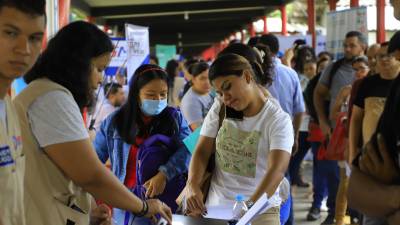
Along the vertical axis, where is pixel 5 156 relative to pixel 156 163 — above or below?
above

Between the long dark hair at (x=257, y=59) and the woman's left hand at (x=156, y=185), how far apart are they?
0.77m

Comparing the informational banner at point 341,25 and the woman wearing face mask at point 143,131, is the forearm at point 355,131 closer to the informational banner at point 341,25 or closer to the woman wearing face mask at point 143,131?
the woman wearing face mask at point 143,131

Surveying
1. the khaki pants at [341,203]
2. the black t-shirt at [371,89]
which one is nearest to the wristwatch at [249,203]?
the black t-shirt at [371,89]

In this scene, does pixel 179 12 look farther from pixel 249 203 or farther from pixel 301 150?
pixel 249 203

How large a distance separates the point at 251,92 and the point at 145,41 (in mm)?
5266

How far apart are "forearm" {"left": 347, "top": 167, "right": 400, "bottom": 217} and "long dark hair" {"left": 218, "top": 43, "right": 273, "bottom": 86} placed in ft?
4.06

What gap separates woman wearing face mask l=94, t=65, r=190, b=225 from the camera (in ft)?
10.3

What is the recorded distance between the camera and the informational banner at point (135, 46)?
7.27 meters

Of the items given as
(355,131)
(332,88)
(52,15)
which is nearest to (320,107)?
(332,88)

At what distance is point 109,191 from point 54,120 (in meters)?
0.32

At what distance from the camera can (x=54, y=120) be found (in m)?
1.90

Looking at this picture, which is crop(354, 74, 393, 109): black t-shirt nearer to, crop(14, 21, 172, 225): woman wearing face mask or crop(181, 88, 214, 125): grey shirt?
crop(181, 88, 214, 125): grey shirt

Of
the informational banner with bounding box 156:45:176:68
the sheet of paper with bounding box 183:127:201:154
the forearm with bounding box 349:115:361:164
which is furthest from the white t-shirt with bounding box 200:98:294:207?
the informational banner with bounding box 156:45:176:68

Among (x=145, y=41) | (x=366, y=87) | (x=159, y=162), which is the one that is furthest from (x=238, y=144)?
(x=145, y=41)
